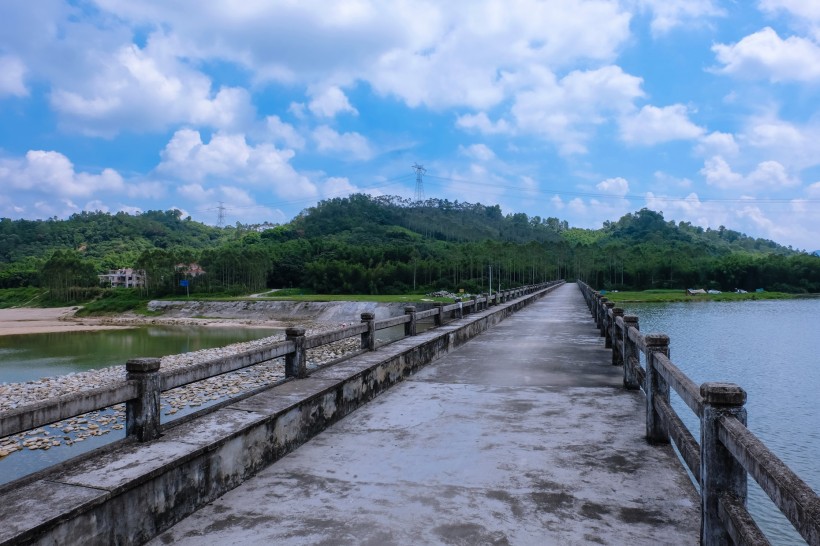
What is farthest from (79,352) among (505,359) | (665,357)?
(665,357)

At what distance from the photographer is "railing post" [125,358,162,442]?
13.1 ft

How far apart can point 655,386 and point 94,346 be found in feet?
134

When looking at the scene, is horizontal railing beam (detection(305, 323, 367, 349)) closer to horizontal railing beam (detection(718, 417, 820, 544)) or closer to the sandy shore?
Result: horizontal railing beam (detection(718, 417, 820, 544))

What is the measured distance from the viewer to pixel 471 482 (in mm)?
4254

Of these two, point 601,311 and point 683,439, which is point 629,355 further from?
point 601,311

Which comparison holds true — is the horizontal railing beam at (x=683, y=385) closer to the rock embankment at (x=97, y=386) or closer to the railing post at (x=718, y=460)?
the railing post at (x=718, y=460)

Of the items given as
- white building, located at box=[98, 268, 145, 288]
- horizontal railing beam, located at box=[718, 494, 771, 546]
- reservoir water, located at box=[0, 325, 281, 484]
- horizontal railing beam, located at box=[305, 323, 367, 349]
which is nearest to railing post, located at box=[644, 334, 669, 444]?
horizontal railing beam, located at box=[718, 494, 771, 546]

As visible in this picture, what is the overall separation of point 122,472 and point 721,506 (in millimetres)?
3487

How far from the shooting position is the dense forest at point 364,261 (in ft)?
298

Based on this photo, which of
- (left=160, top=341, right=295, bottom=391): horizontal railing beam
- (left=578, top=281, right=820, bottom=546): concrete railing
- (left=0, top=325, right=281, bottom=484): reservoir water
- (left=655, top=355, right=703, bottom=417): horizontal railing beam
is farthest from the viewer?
(left=0, top=325, right=281, bottom=484): reservoir water

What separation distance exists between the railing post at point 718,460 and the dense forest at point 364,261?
166ft

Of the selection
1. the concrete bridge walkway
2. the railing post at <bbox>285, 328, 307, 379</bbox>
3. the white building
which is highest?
the white building

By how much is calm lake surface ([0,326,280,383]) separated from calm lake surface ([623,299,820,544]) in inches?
1059

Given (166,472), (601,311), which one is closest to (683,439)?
(166,472)
